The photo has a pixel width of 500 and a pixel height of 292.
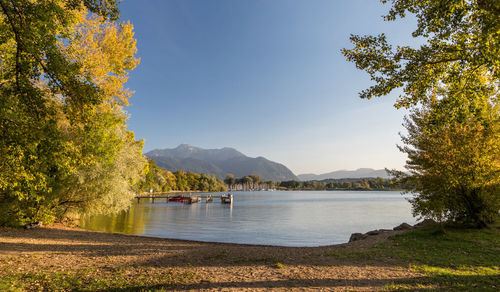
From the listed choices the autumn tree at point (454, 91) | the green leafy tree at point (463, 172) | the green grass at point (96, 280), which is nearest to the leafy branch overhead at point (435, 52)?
the autumn tree at point (454, 91)

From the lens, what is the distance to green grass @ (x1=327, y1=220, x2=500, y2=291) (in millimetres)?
7410

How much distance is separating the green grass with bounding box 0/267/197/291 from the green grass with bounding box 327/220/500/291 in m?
6.30

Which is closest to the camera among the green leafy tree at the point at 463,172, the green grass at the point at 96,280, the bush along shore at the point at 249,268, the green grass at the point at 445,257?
the green grass at the point at 96,280

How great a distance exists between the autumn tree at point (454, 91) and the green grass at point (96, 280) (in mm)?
9686

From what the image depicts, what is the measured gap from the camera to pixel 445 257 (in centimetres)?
1058

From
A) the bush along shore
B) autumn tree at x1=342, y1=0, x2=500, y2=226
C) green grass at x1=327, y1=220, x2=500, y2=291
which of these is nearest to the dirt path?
the bush along shore

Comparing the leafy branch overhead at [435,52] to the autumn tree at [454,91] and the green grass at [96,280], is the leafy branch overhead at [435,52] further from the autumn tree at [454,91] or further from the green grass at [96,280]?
the green grass at [96,280]

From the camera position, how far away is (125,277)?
7.56m

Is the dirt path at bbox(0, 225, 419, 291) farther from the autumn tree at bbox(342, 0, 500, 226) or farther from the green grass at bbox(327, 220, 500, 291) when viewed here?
the autumn tree at bbox(342, 0, 500, 226)

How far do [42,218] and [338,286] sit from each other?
19334 millimetres

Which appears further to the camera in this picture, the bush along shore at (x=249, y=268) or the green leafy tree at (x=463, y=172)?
the green leafy tree at (x=463, y=172)

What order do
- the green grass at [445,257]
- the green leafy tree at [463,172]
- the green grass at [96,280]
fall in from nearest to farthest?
the green grass at [96,280]
the green grass at [445,257]
the green leafy tree at [463,172]

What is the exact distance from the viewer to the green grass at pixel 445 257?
7.41 m

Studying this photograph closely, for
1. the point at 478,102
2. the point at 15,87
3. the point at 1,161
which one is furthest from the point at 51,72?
the point at 478,102
